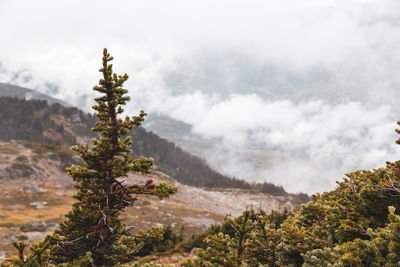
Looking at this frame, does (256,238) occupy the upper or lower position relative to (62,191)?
upper

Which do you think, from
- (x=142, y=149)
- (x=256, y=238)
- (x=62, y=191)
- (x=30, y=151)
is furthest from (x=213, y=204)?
(x=142, y=149)

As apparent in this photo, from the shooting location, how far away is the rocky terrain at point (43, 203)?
33356mm

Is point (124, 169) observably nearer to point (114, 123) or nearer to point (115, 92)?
point (114, 123)

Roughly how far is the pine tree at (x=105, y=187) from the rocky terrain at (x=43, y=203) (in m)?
18.2

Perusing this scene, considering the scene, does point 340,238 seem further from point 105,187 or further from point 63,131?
point 63,131

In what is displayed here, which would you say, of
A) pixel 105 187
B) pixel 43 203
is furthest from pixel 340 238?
pixel 43 203

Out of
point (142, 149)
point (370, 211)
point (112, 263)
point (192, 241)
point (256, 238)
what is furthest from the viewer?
point (142, 149)

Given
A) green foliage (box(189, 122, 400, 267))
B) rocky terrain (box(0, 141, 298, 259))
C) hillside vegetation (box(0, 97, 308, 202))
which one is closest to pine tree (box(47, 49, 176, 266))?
Answer: green foliage (box(189, 122, 400, 267))

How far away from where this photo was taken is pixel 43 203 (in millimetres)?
46125

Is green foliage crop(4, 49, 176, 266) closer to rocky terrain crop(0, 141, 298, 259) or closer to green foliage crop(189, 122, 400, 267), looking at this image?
green foliage crop(189, 122, 400, 267)

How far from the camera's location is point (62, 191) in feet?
185

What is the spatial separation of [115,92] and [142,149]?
157167 millimetres

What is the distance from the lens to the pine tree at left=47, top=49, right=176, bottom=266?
553 centimetres

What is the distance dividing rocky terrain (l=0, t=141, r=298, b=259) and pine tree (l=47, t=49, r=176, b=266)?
18156 mm
